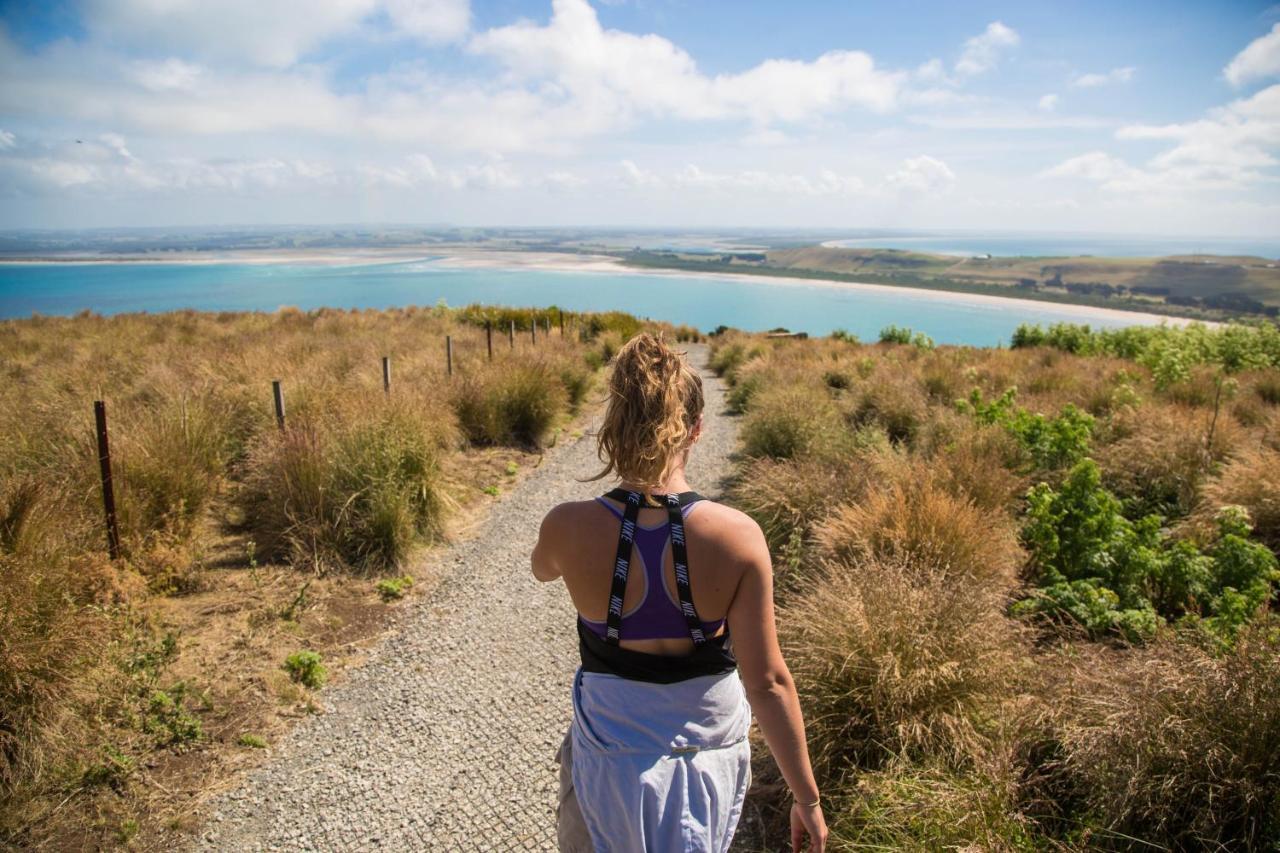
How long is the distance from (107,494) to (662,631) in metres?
4.66

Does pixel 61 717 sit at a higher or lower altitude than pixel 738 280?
lower

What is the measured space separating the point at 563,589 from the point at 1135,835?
12.4ft

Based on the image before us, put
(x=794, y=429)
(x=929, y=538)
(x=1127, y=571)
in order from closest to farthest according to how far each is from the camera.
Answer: (x=1127, y=571) < (x=929, y=538) < (x=794, y=429)

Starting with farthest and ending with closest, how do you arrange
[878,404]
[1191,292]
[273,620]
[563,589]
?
[1191,292]
[878,404]
[563,589]
[273,620]

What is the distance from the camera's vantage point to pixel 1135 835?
2125 mm

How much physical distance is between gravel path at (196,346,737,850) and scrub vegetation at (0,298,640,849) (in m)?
0.27

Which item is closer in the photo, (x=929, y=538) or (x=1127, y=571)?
(x=1127, y=571)

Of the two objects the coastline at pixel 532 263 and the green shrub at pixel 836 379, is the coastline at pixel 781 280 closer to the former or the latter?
the coastline at pixel 532 263

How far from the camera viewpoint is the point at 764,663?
1366mm

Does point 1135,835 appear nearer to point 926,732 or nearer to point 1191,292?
point 926,732

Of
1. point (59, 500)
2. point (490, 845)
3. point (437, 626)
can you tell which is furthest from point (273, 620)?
point (490, 845)

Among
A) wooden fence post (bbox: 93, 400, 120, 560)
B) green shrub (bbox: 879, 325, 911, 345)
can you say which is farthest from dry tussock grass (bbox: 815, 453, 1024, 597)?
green shrub (bbox: 879, 325, 911, 345)

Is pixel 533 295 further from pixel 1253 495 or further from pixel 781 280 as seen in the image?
pixel 1253 495

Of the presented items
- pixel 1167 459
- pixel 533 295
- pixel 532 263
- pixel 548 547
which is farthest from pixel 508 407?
pixel 532 263
